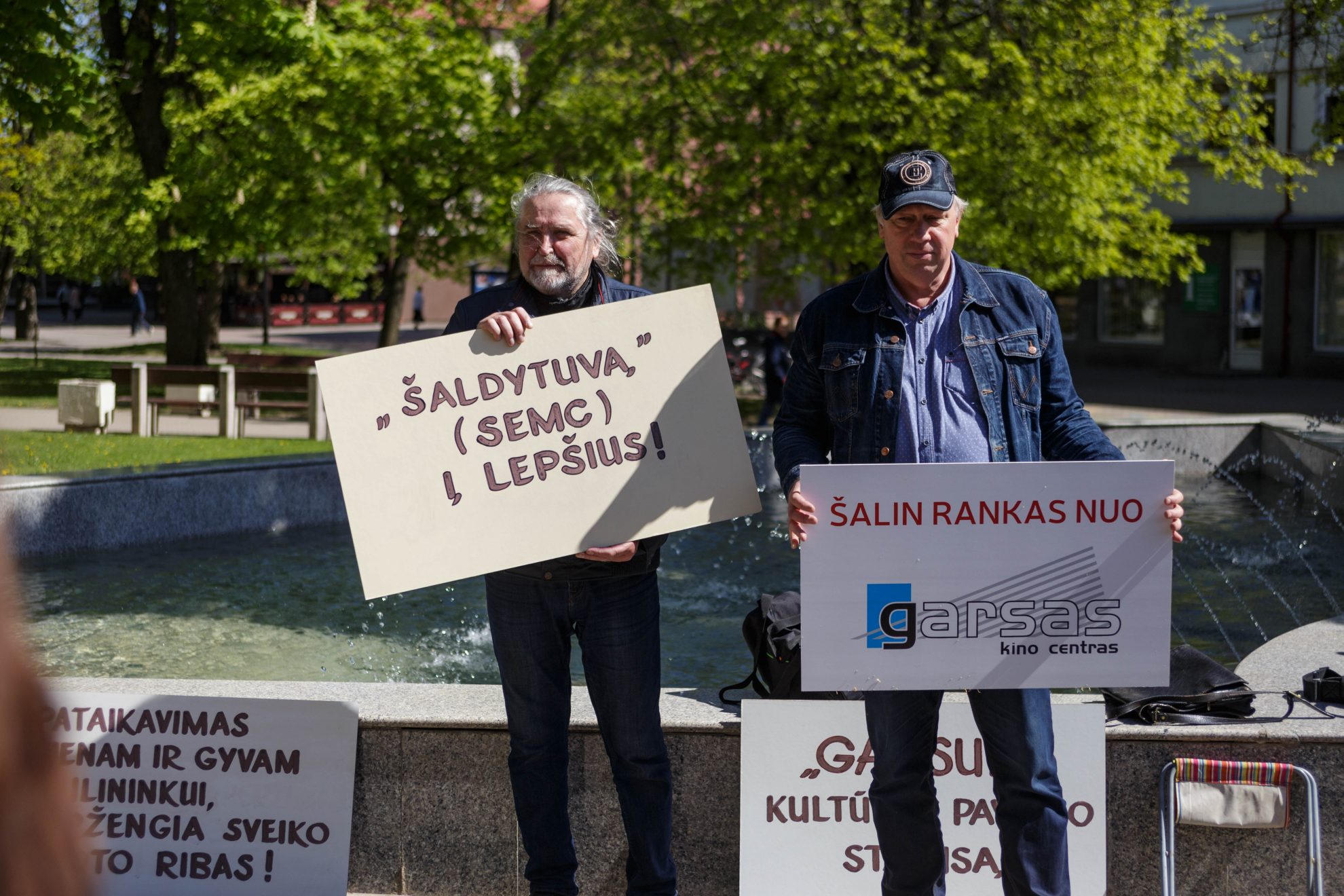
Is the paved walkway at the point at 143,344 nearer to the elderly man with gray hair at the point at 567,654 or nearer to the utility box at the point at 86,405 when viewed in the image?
the utility box at the point at 86,405

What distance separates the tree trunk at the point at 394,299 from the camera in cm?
2292

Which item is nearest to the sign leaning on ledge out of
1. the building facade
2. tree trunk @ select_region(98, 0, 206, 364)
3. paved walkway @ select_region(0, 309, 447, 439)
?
paved walkway @ select_region(0, 309, 447, 439)

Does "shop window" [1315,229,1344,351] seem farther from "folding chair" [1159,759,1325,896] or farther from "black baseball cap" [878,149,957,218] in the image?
"black baseball cap" [878,149,957,218]

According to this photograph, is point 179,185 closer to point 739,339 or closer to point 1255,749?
point 739,339

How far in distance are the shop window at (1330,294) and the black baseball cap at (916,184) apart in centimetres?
2814

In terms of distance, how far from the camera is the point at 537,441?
4.02 meters

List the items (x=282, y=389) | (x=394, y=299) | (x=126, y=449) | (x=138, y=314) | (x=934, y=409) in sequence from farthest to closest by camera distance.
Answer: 1. (x=138, y=314)
2. (x=394, y=299)
3. (x=282, y=389)
4. (x=126, y=449)
5. (x=934, y=409)

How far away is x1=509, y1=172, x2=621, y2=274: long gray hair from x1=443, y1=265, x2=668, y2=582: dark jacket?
7cm

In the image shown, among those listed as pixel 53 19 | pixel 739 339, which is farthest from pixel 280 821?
pixel 739 339

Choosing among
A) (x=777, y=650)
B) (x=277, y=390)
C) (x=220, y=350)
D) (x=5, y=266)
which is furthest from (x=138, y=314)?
Result: (x=777, y=650)

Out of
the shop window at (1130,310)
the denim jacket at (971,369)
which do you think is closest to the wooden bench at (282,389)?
the denim jacket at (971,369)

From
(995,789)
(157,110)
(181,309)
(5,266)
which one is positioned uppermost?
(157,110)

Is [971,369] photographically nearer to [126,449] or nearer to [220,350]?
[126,449]

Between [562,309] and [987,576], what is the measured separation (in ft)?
4.41
